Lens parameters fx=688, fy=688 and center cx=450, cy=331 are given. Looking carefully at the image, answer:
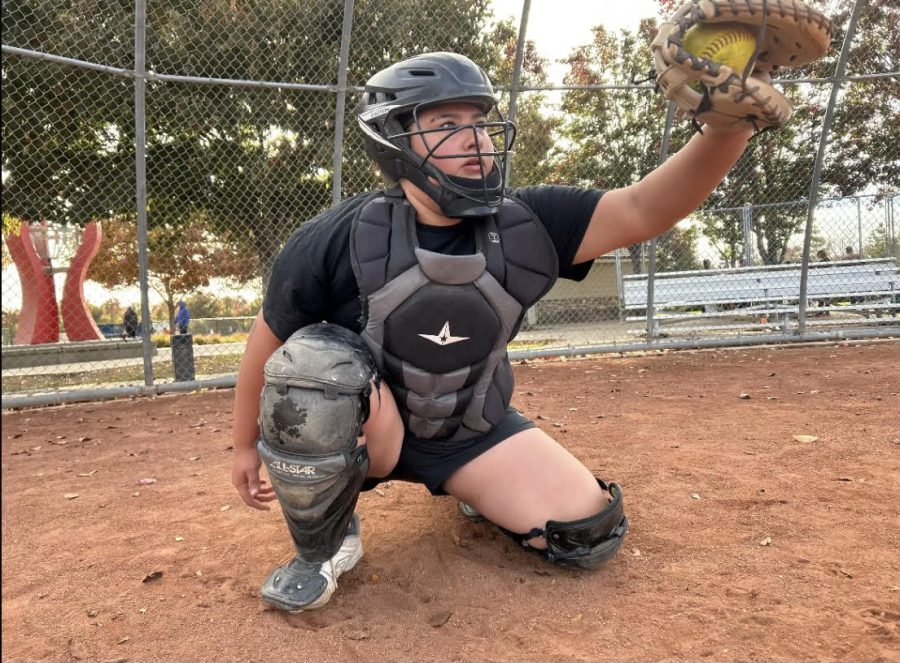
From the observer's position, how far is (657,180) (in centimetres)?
214

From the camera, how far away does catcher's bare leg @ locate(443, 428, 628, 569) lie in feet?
7.39

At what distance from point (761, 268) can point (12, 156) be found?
9.94m

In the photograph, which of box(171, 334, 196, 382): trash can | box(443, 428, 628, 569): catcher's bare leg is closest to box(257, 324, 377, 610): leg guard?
box(443, 428, 628, 569): catcher's bare leg

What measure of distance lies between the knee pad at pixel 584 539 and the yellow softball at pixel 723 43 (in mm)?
1402

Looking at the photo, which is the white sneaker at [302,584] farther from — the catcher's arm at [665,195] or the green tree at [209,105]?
the green tree at [209,105]

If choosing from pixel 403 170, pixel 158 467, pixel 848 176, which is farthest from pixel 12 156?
pixel 848 176

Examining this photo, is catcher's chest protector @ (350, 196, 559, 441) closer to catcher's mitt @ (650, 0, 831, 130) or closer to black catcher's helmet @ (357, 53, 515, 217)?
black catcher's helmet @ (357, 53, 515, 217)

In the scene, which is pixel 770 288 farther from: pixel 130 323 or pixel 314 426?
pixel 130 323

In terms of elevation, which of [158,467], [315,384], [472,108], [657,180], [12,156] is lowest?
[158,467]

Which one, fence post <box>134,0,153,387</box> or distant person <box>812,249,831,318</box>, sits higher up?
fence post <box>134,0,153,387</box>

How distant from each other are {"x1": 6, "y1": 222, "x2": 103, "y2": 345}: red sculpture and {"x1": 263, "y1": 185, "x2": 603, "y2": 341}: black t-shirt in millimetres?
14560

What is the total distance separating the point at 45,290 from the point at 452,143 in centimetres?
1548

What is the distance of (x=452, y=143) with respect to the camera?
2229mm

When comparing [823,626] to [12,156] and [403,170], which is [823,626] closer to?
[403,170]
